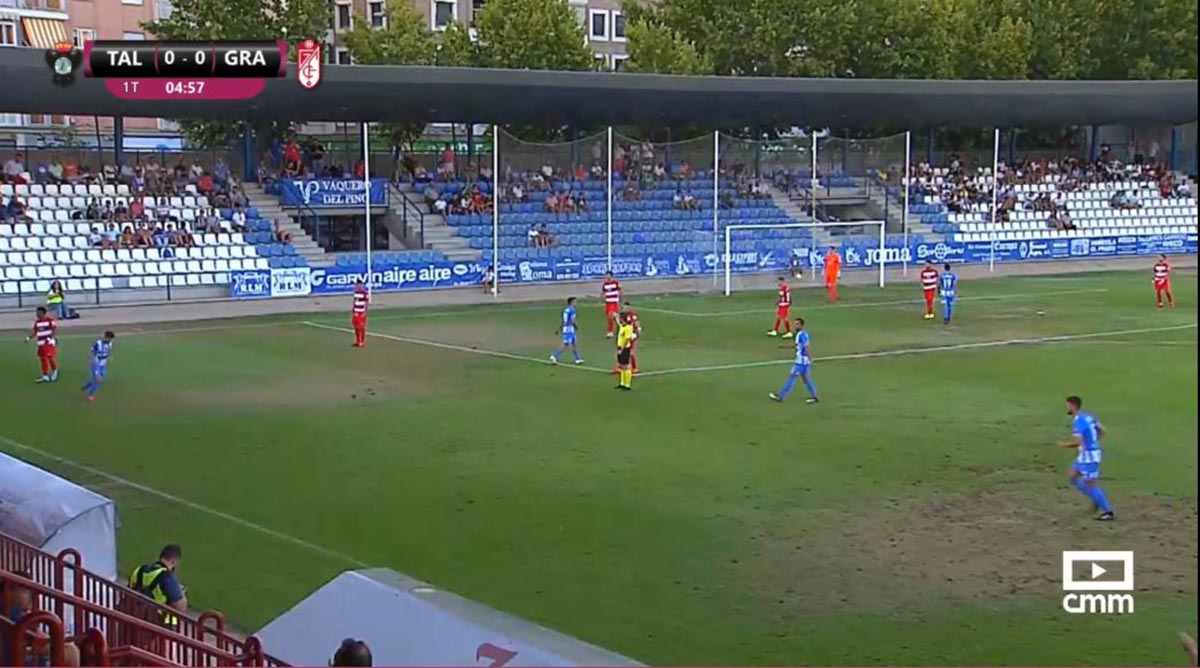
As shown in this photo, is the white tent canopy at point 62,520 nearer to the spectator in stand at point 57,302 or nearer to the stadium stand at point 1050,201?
the spectator in stand at point 57,302

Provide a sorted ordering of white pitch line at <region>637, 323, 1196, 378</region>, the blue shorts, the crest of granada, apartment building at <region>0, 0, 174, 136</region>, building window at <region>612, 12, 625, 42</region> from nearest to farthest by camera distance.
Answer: the blue shorts < white pitch line at <region>637, 323, 1196, 378</region> < the crest of granada < apartment building at <region>0, 0, 174, 136</region> < building window at <region>612, 12, 625, 42</region>

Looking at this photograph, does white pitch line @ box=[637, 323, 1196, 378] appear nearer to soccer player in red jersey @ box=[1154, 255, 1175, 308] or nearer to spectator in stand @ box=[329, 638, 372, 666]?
soccer player in red jersey @ box=[1154, 255, 1175, 308]

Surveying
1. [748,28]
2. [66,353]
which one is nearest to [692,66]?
[748,28]

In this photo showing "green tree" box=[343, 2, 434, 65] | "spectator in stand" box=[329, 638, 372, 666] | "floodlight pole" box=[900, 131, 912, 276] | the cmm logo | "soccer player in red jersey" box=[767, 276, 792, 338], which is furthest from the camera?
"green tree" box=[343, 2, 434, 65]

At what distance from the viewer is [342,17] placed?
77000 mm

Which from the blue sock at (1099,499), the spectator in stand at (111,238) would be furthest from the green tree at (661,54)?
the blue sock at (1099,499)

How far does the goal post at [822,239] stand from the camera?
160 ft

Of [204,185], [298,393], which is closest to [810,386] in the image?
[298,393]

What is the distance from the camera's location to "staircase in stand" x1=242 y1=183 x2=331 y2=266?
45031mm

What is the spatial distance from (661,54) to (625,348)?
3668 cm

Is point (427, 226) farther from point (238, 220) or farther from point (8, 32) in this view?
point (8, 32)

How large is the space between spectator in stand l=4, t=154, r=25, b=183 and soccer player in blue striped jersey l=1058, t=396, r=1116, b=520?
3473 centimetres

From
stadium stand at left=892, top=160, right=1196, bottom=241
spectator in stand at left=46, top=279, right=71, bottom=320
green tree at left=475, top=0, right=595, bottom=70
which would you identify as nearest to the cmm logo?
spectator in stand at left=46, top=279, right=71, bottom=320

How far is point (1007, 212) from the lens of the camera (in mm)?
59219
